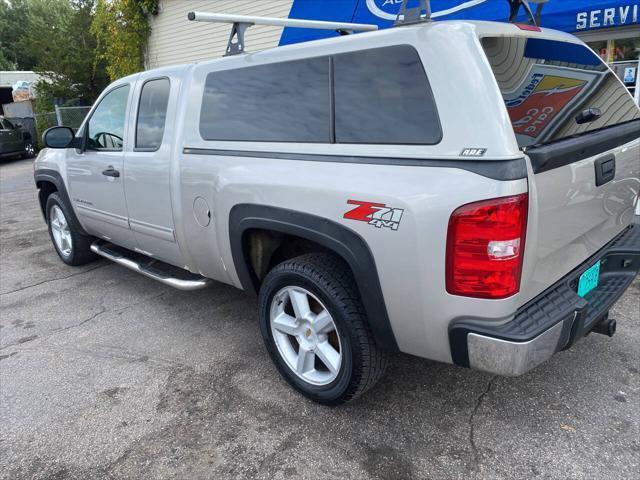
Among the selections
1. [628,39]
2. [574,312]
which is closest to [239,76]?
[574,312]

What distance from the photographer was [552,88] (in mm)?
2707

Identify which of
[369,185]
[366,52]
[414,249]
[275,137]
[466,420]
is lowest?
[466,420]

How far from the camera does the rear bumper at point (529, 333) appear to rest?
2.08 meters

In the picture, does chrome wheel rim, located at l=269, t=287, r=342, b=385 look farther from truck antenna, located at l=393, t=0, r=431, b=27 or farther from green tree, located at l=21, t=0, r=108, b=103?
green tree, located at l=21, t=0, r=108, b=103

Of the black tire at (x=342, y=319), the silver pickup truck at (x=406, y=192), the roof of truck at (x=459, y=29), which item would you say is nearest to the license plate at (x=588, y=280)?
the silver pickup truck at (x=406, y=192)

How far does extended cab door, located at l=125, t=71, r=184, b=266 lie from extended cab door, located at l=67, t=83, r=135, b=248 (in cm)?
17

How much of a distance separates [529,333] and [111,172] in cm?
339

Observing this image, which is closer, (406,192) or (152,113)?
(406,192)

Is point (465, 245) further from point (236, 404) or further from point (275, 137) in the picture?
point (236, 404)

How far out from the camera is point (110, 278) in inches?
204

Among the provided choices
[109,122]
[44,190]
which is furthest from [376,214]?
[44,190]

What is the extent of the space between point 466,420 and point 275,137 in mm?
1873

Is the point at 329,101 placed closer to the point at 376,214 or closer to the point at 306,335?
the point at 376,214

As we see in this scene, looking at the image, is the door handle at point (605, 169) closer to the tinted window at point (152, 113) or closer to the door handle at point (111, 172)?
the tinted window at point (152, 113)
